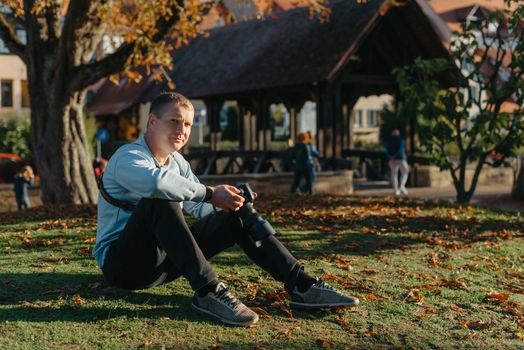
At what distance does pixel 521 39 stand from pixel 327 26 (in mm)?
10877

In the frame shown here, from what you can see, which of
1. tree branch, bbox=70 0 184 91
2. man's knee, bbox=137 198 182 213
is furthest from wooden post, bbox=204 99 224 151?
man's knee, bbox=137 198 182 213

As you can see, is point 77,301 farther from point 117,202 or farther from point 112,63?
point 112,63

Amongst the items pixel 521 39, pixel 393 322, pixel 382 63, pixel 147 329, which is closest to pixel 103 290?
pixel 147 329

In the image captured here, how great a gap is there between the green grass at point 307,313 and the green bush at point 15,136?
2400cm

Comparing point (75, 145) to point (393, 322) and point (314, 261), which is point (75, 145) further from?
point (393, 322)

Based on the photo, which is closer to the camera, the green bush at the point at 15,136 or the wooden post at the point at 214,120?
the wooden post at the point at 214,120

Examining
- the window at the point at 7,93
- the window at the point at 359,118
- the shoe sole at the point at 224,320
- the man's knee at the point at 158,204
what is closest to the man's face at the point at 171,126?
the man's knee at the point at 158,204

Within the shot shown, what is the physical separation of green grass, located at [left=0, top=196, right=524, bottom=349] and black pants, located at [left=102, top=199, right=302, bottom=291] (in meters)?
0.28

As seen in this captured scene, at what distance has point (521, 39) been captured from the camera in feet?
39.9

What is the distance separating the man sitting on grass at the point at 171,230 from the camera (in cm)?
439

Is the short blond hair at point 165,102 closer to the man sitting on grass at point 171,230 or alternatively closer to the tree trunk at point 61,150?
the man sitting on grass at point 171,230

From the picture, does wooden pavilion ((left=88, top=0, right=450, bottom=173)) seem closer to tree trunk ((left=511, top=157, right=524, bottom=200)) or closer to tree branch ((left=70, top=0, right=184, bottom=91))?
tree trunk ((left=511, top=157, right=524, bottom=200))

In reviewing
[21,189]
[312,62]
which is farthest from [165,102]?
[312,62]

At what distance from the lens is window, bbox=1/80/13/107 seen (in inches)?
1734
